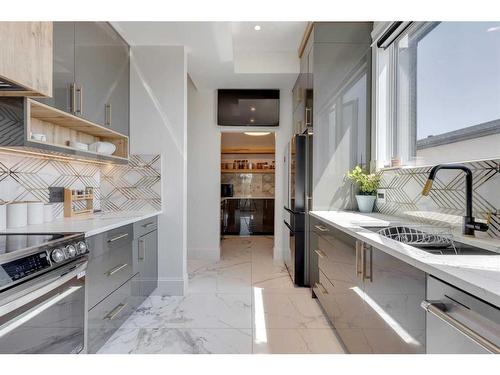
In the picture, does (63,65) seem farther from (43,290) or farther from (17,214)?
(43,290)

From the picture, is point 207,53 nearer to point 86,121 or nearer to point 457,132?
point 86,121

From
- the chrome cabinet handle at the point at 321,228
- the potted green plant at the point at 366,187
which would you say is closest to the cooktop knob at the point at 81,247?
the chrome cabinet handle at the point at 321,228

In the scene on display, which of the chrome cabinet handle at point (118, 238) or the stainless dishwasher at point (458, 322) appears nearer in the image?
the stainless dishwasher at point (458, 322)

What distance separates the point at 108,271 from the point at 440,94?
2.57m

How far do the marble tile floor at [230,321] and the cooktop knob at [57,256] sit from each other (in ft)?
2.82

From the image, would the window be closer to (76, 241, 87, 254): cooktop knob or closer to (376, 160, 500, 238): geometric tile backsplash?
(376, 160, 500, 238): geometric tile backsplash

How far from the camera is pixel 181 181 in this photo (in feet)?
9.66

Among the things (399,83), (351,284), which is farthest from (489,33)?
(351,284)

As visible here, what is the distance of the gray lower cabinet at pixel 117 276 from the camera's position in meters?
1.73

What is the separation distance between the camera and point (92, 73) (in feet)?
7.20

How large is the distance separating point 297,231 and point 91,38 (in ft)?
8.31

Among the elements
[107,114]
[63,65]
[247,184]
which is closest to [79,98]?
[63,65]

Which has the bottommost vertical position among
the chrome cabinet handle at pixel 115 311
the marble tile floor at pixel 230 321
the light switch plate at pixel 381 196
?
the marble tile floor at pixel 230 321

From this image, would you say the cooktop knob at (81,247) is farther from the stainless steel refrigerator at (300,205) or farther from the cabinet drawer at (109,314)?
the stainless steel refrigerator at (300,205)
